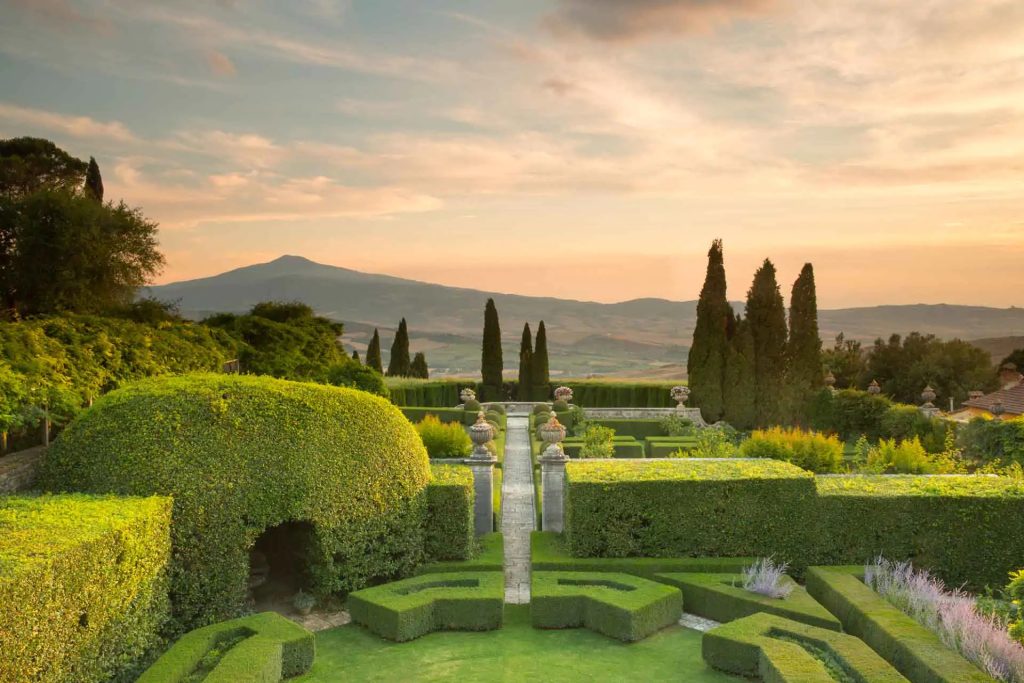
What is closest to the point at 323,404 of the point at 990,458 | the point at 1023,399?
the point at 990,458

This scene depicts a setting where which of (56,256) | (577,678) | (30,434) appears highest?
(56,256)

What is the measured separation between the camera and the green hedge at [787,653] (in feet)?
30.1

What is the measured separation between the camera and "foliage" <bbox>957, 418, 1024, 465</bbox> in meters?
20.1

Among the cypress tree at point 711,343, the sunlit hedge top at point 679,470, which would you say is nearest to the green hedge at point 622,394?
the cypress tree at point 711,343

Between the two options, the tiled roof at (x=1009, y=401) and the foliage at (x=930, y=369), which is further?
the foliage at (x=930, y=369)

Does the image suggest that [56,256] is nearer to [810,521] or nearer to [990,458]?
[810,521]

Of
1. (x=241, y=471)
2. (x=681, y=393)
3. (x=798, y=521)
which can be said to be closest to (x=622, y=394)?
(x=681, y=393)

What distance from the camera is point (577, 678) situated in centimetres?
1004

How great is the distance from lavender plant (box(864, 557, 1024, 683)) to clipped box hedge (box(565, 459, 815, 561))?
1577mm

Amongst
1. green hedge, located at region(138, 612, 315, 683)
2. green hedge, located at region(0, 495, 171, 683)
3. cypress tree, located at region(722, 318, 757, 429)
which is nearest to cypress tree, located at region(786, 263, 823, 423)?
cypress tree, located at region(722, 318, 757, 429)

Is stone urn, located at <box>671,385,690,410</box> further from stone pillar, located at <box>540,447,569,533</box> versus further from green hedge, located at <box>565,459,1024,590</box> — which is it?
green hedge, located at <box>565,459,1024,590</box>

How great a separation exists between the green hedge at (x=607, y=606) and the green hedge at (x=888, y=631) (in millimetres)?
2391

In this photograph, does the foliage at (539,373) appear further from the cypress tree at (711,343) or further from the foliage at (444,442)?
the foliage at (444,442)

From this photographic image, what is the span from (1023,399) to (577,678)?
1358 inches
